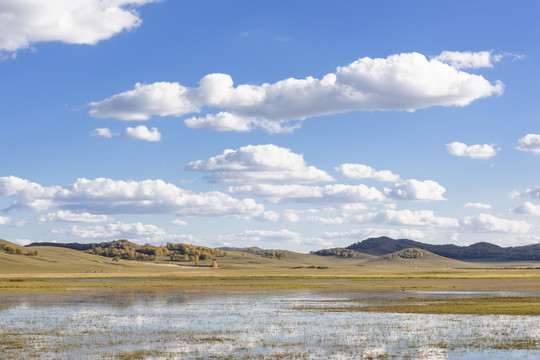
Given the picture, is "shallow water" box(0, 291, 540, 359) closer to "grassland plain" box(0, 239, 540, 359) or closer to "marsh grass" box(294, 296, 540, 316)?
"grassland plain" box(0, 239, 540, 359)

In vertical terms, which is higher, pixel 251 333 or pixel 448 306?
pixel 448 306

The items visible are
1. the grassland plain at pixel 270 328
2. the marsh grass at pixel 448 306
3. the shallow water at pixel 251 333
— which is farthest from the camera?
the marsh grass at pixel 448 306

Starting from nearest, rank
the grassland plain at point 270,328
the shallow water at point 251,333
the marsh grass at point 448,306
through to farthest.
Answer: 1. the shallow water at point 251,333
2. the grassland plain at point 270,328
3. the marsh grass at point 448,306

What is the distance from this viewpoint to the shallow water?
31.4 metres

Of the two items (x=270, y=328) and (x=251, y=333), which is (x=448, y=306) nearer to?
(x=270, y=328)

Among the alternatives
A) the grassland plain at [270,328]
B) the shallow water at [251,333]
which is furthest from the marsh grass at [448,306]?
the shallow water at [251,333]

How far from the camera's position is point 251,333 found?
A: 38.7m

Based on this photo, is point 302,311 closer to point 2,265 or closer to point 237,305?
point 237,305

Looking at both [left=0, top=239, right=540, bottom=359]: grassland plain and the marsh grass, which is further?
the marsh grass

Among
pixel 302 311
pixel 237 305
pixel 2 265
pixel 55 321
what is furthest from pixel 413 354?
pixel 2 265

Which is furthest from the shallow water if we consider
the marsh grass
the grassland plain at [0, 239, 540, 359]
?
the marsh grass

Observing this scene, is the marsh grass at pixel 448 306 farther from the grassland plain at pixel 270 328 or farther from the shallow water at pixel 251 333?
the shallow water at pixel 251 333

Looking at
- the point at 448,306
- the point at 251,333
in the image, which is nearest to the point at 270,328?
the point at 251,333

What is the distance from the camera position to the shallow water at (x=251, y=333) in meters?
31.4
